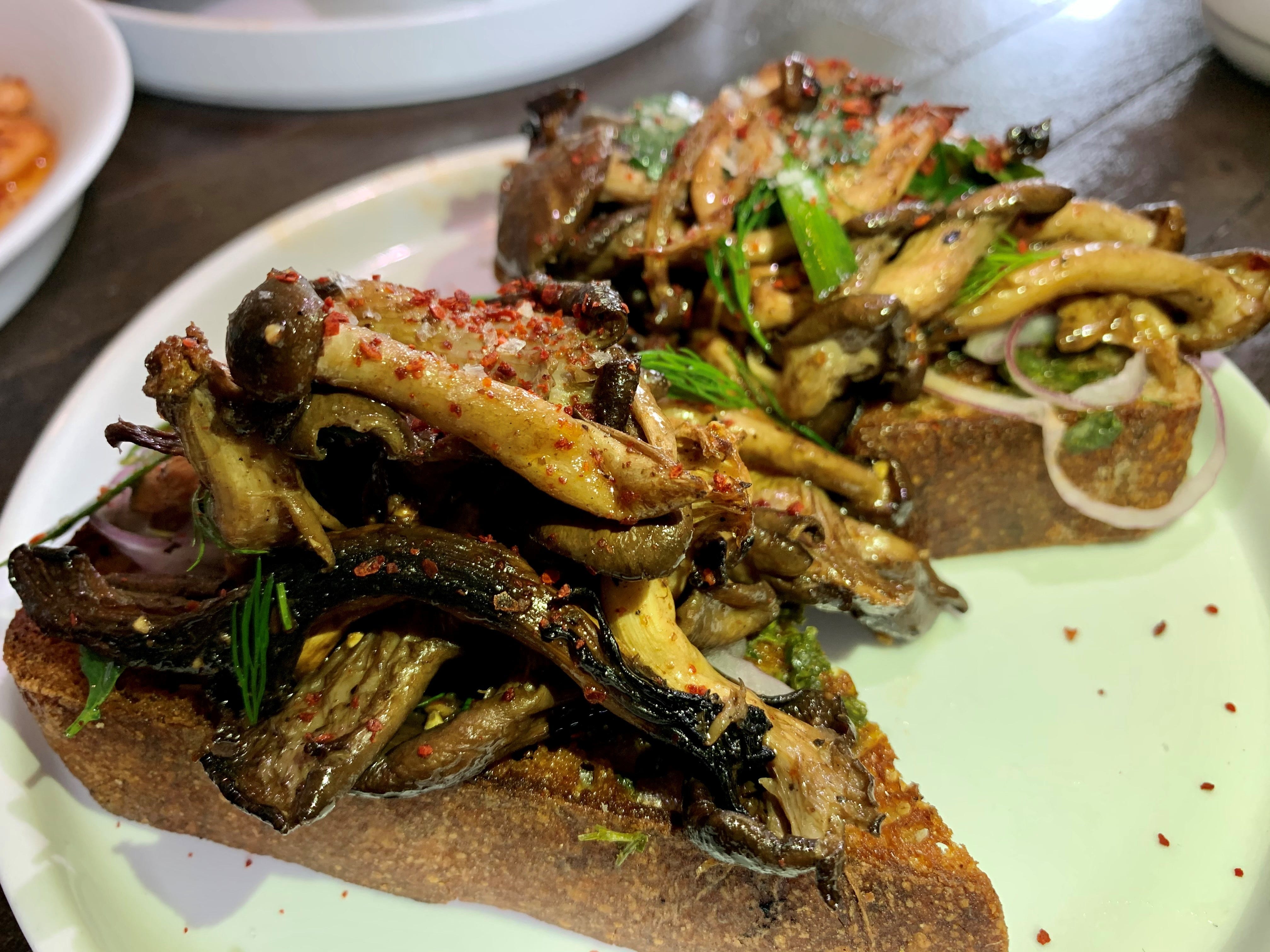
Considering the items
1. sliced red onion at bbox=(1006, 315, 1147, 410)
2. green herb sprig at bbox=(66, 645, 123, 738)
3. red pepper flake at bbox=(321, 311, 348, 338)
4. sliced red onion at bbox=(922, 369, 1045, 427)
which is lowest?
green herb sprig at bbox=(66, 645, 123, 738)

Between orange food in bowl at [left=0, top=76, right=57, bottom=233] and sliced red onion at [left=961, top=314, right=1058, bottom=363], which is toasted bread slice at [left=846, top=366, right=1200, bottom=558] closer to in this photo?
sliced red onion at [left=961, top=314, right=1058, bottom=363]

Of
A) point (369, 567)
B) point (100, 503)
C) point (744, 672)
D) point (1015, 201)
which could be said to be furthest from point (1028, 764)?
point (100, 503)

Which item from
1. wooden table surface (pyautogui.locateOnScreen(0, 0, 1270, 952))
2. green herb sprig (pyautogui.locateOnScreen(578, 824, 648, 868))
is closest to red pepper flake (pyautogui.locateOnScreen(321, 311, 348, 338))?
green herb sprig (pyautogui.locateOnScreen(578, 824, 648, 868))

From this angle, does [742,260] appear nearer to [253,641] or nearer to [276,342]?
[276,342]

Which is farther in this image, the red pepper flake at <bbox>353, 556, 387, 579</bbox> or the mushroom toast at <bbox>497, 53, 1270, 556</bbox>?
the mushroom toast at <bbox>497, 53, 1270, 556</bbox>

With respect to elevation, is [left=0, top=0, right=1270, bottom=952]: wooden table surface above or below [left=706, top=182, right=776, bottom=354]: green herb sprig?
below

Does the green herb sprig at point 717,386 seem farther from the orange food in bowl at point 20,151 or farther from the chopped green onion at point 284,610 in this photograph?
the orange food in bowl at point 20,151

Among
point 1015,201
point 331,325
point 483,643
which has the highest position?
point 331,325
